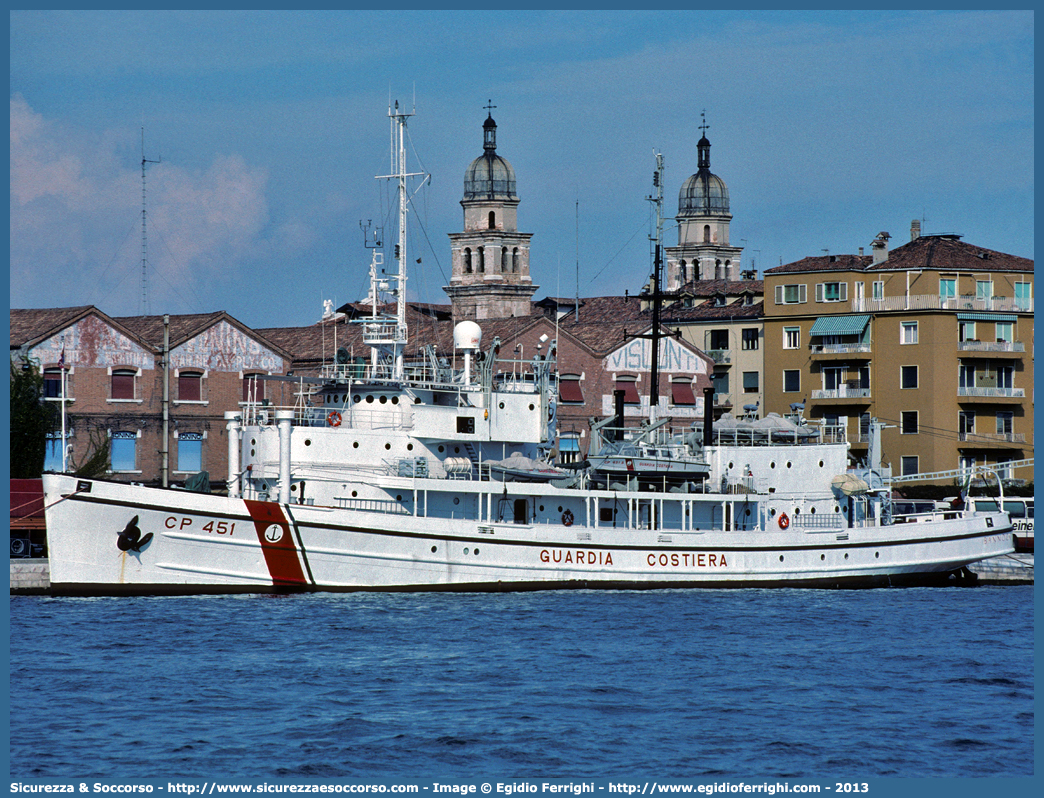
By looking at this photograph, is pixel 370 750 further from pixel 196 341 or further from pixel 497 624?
pixel 196 341

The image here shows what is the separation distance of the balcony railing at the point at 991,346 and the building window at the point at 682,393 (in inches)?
505

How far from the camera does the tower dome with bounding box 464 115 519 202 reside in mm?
122625

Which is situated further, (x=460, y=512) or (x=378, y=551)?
(x=460, y=512)

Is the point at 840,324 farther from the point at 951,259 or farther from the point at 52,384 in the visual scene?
the point at 52,384

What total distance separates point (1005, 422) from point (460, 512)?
36.1m

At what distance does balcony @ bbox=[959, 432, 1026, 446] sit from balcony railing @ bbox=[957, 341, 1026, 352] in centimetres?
388

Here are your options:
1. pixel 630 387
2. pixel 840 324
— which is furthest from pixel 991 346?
pixel 630 387

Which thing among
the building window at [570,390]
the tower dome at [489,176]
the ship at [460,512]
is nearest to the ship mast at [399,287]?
the ship at [460,512]

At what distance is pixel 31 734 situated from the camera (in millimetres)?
24359

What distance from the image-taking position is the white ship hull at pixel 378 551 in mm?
38906

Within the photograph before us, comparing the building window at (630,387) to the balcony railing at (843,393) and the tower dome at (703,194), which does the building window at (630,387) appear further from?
the tower dome at (703,194)

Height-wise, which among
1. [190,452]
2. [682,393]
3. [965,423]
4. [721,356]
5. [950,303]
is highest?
[950,303]

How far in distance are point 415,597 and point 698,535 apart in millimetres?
8951

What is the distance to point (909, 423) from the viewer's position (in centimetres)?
6862
